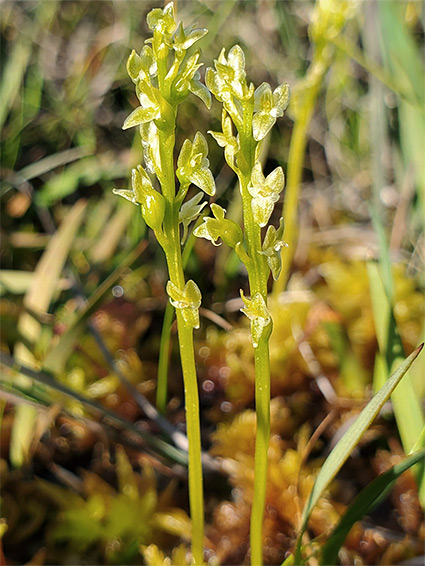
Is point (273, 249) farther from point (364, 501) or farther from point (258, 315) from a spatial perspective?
point (364, 501)

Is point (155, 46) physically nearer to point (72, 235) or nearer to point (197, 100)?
point (72, 235)

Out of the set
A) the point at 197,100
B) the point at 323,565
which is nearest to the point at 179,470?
the point at 323,565

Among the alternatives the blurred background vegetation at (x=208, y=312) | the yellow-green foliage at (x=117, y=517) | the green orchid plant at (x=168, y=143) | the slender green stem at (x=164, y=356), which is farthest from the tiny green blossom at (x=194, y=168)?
the yellow-green foliage at (x=117, y=517)

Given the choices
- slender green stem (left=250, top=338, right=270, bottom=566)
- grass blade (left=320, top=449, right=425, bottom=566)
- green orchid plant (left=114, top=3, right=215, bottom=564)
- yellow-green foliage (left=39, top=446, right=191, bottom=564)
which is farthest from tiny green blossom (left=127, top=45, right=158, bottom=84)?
yellow-green foliage (left=39, top=446, right=191, bottom=564)

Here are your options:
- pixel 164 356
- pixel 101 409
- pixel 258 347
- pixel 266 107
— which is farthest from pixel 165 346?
pixel 266 107

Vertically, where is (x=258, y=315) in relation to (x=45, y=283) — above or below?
above

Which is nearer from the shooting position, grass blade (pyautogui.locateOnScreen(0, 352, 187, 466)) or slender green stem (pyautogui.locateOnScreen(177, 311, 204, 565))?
slender green stem (pyautogui.locateOnScreen(177, 311, 204, 565))

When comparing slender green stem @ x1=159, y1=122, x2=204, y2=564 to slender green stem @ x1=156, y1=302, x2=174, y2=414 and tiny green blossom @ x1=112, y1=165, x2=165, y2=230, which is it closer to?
tiny green blossom @ x1=112, y1=165, x2=165, y2=230
